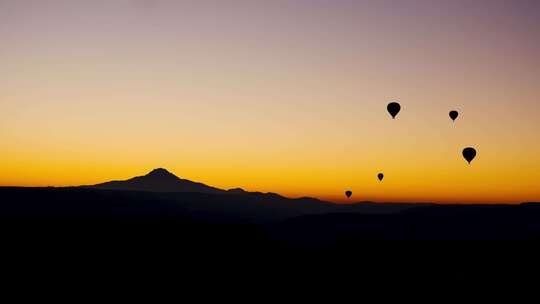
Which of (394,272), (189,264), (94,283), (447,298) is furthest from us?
(394,272)

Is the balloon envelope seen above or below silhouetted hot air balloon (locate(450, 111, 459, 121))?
below

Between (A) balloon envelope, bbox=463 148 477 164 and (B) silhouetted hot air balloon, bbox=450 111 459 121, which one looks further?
(B) silhouetted hot air balloon, bbox=450 111 459 121

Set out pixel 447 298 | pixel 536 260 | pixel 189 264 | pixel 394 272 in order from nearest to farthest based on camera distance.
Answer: pixel 447 298, pixel 189 264, pixel 394 272, pixel 536 260

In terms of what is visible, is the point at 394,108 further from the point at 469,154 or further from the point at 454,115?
the point at 469,154

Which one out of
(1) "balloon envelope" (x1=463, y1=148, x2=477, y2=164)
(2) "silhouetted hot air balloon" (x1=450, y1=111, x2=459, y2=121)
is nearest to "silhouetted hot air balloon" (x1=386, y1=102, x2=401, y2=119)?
(2) "silhouetted hot air balloon" (x1=450, y1=111, x2=459, y2=121)

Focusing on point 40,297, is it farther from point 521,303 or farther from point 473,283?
point 473,283

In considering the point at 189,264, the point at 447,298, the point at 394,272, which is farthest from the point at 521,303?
the point at 189,264

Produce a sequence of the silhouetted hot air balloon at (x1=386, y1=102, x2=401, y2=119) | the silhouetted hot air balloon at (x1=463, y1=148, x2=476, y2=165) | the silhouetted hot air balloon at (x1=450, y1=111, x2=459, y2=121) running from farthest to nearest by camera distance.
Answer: the silhouetted hot air balloon at (x1=450, y1=111, x2=459, y2=121)
the silhouetted hot air balloon at (x1=463, y1=148, x2=476, y2=165)
the silhouetted hot air balloon at (x1=386, y1=102, x2=401, y2=119)

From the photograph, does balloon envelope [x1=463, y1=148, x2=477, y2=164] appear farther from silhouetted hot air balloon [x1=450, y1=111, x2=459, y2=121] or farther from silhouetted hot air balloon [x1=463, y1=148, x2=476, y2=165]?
silhouetted hot air balloon [x1=450, y1=111, x2=459, y2=121]
